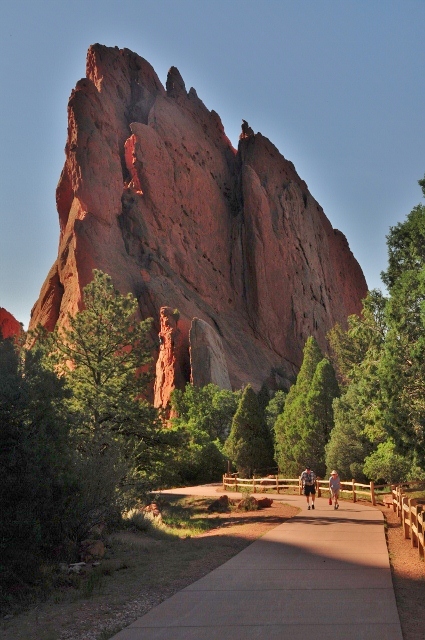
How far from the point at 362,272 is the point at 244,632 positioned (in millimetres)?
128157

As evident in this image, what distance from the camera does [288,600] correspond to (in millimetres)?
9430

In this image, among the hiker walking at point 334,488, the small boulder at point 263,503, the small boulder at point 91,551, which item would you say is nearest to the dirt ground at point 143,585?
the small boulder at point 91,551

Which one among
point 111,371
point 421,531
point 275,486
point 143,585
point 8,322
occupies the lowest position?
point 143,585

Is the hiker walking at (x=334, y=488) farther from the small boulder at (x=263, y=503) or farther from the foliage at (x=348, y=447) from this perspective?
the foliage at (x=348, y=447)

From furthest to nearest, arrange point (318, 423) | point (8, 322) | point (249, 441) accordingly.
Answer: point (8, 322) → point (249, 441) → point (318, 423)

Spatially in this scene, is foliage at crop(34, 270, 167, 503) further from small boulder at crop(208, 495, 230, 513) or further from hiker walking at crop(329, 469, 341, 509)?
hiker walking at crop(329, 469, 341, 509)

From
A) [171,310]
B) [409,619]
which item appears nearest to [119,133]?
[171,310]

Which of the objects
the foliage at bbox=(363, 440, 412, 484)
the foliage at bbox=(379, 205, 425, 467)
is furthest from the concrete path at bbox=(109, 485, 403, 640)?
the foliage at bbox=(363, 440, 412, 484)

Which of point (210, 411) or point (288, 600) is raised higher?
point (210, 411)

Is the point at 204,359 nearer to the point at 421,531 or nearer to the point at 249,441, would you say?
the point at 249,441

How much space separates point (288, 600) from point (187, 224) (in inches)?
3624

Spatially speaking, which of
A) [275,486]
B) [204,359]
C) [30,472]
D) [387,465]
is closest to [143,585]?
[30,472]

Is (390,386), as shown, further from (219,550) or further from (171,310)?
(171,310)

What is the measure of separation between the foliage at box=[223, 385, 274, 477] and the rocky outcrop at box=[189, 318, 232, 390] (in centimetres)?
2176
